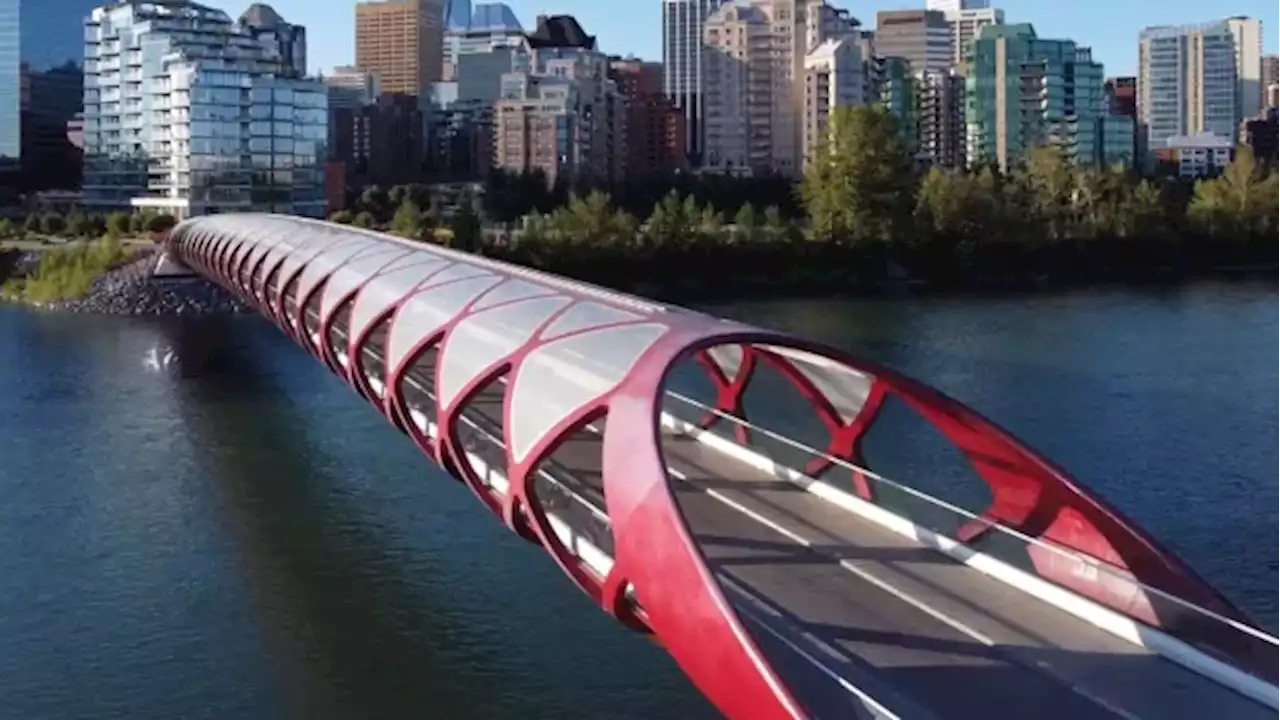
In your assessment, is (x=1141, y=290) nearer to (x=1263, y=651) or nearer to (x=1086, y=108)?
(x=1263, y=651)

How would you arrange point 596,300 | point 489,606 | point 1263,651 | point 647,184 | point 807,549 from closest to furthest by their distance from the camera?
point 1263,651 < point 807,549 < point 596,300 < point 489,606 < point 647,184

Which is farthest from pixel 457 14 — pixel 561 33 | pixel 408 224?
pixel 408 224

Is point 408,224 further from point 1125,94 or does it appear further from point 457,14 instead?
point 457,14

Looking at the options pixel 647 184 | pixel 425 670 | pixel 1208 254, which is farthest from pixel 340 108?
pixel 425 670

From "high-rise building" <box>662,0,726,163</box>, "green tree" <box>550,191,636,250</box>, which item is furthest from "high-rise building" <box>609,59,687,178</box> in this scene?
"green tree" <box>550,191,636,250</box>

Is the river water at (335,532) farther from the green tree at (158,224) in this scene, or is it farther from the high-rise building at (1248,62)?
the high-rise building at (1248,62)

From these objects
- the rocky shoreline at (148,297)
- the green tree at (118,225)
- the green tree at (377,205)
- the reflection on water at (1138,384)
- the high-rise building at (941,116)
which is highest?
the high-rise building at (941,116)

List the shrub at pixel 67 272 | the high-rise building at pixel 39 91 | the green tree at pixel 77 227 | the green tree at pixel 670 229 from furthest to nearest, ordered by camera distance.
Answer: the high-rise building at pixel 39 91
the green tree at pixel 77 227
the green tree at pixel 670 229
the shrub at pixel 67 272

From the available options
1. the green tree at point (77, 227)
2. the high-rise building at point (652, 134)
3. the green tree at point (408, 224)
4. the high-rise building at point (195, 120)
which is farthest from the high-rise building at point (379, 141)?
the green tree at point (408, 224)
